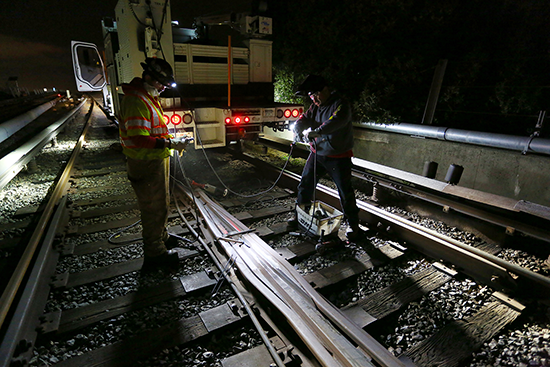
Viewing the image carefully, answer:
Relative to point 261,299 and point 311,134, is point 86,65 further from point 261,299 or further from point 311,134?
point 261,299

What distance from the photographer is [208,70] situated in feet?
21.4

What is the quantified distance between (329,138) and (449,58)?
591cm

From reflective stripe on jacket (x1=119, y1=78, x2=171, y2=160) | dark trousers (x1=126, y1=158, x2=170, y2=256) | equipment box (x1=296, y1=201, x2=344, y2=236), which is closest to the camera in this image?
reflective stripe on jacket (x1=119, y1=78, x2=171, y2=160)

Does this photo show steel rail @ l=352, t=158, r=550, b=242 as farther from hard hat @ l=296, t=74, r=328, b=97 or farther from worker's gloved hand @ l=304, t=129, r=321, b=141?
hard hat @ l=296, t=74, r=328, b=97

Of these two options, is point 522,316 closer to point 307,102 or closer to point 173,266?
point 173,266

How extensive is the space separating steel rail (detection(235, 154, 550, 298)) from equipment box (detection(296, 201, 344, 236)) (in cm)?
69

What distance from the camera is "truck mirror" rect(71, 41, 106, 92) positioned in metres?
9.53

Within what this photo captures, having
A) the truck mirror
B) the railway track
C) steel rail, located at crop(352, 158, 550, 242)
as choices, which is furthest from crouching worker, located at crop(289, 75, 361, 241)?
the truck mirror

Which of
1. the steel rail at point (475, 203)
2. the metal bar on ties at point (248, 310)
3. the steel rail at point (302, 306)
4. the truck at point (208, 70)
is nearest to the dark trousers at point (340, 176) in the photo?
the steel rail at point (302, 306)

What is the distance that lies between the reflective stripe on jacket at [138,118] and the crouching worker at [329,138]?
5.65ft

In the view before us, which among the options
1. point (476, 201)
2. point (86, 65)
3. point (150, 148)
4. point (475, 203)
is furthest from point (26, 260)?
point (86, 65)

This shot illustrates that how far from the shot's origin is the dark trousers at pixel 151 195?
3.08 metres

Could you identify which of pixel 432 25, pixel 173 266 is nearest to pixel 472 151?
pixel 432 25

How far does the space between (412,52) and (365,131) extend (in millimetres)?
2188
